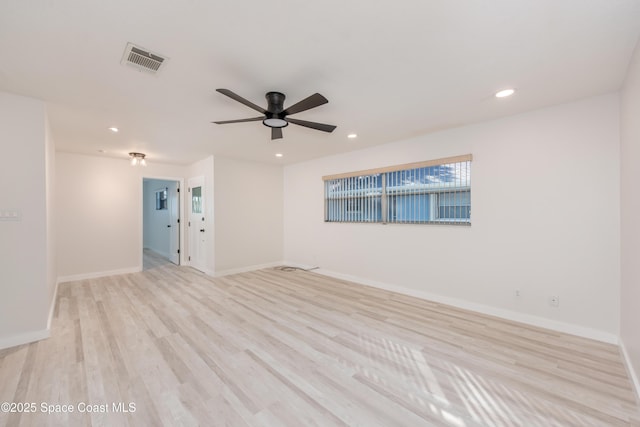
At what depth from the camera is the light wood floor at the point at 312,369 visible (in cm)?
163

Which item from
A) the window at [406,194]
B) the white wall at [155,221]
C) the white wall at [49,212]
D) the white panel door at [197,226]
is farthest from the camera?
the white wall at [155,221]

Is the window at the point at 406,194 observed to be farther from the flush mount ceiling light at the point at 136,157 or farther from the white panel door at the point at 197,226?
the flush mount ceiling light at the point at 136,157

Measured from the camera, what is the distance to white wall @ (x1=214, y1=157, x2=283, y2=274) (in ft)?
17.0

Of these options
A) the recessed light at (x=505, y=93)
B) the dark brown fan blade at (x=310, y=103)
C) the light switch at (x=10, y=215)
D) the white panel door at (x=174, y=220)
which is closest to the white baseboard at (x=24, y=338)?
the light switch at (x=10, y=215)

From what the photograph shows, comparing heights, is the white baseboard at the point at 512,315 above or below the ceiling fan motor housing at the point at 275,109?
below

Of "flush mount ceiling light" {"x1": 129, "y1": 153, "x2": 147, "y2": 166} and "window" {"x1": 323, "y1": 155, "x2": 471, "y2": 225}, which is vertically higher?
"flush mount ceiling light" {"x1": 129, "y1": 153, "x2": 147, "y2": 166}

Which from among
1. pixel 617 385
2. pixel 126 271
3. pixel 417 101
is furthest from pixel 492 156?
→ pixel 126 271

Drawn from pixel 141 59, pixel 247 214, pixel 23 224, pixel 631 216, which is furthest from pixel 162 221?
pixel 631 216

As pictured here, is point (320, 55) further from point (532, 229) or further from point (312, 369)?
point (532, 229)

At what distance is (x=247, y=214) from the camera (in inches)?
221

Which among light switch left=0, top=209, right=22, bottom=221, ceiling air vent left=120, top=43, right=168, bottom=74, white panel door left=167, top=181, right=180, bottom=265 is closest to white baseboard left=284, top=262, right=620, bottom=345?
ceiling air vent left=120, top=43, right=168, bottom=74

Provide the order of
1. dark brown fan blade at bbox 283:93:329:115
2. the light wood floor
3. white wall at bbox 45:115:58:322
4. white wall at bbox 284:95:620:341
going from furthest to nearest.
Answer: white wall at bbox 45:115:58:322, white wall at bbox 284:95:620:341, dark brown fan blade at bbox 283:93:329:115, the light wood floor

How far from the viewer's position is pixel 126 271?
5.40m

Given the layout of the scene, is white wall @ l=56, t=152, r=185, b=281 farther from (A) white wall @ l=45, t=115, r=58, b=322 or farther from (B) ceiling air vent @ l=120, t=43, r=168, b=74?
(B) ceiling air vent @ l=120, t=43, r=168, b=74
